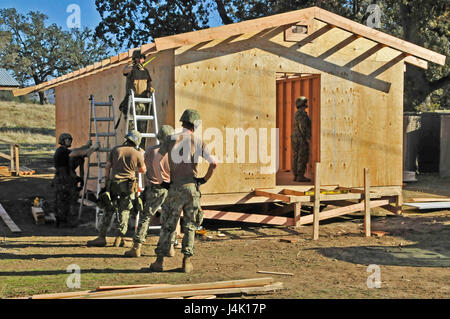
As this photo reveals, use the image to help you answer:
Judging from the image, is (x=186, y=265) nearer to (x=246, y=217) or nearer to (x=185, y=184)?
(x=185, y=184)

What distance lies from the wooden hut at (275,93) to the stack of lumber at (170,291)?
3.97 m

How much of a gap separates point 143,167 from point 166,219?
1771 mm

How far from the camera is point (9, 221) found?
11.5 meters

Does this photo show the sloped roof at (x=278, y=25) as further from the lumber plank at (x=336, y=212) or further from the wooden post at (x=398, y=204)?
the lumber plank at (x=336, y=212)

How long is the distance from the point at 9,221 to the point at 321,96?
23.3 feet

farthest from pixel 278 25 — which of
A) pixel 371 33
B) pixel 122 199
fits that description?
pixel 122 199

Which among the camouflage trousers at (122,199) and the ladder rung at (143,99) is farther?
the ladder rung at (143,99)

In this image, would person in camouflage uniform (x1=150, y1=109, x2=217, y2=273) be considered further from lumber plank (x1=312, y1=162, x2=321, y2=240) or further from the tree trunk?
the tree trunk

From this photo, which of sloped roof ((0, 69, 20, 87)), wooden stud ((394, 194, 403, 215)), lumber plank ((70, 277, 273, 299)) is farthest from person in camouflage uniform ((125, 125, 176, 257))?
sloped roof ((0, 69, 20, 87))

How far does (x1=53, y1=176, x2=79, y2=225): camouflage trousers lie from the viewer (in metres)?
11.4

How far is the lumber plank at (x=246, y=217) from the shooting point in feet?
34.9

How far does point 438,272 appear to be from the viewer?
7625mm

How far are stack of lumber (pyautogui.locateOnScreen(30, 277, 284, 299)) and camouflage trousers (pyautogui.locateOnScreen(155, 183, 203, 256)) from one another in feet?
4.30

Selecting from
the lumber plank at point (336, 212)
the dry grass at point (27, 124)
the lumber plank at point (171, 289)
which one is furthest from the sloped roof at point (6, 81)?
the lumber plank at point (171, 289)
